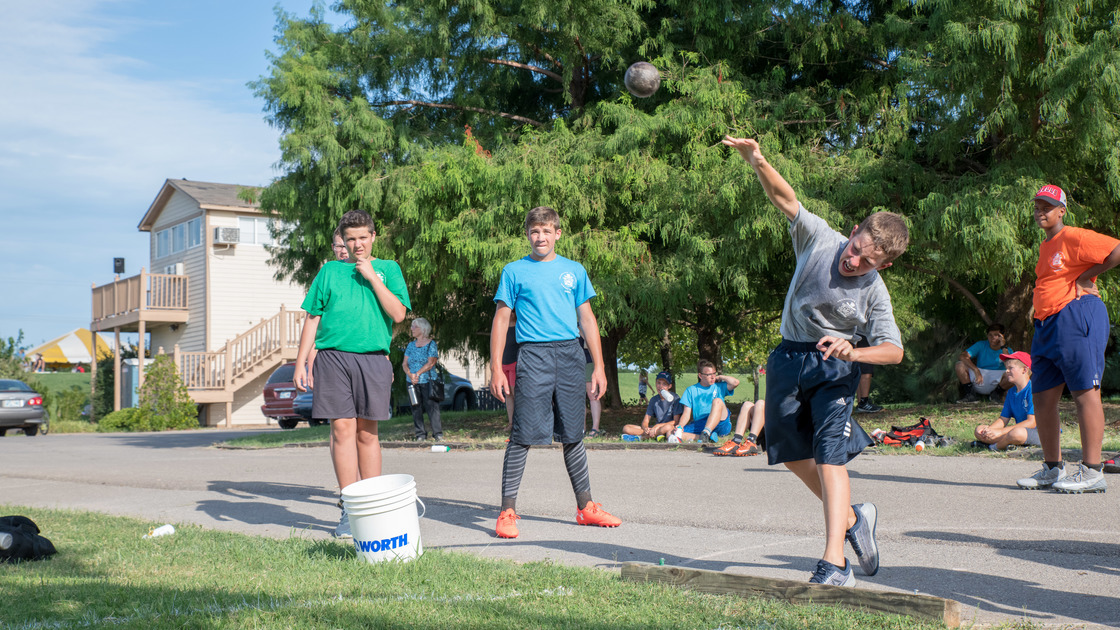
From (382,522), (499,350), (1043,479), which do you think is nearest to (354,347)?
(499,350)

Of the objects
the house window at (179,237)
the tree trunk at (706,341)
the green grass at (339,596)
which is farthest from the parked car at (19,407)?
the green grass at (339,596)

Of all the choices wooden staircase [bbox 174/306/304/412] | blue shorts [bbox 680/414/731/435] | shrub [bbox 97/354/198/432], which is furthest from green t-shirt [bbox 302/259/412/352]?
wooden staircase [bbox 174/306/304/412]

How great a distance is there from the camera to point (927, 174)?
Answer: 13211mm

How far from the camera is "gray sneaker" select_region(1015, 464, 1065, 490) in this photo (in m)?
6.93

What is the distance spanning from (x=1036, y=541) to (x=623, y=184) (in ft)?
31.6

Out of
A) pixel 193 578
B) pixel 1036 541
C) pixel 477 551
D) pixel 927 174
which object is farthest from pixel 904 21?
pixel 193 578

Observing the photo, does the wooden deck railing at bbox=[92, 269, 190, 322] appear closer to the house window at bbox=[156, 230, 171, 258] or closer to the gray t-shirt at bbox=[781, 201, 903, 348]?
the house window at bbox=[156, 230, 171, 258]

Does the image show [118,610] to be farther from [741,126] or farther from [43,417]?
[43,417]

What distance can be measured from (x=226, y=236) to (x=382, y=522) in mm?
31776

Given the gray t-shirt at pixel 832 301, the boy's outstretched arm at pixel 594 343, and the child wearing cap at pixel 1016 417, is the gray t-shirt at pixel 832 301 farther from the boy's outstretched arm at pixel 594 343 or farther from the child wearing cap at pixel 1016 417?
the child wearing cap at pixel 1016 417

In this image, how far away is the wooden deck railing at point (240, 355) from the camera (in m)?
30.5

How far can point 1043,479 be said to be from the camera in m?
7.01

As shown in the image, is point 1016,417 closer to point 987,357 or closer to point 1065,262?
point 1065,262

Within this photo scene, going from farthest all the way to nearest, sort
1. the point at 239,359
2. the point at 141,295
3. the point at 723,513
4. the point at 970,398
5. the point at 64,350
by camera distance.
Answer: the point at 64,350 < the point at 141,295 < the point at 239,359 < the point at 970,398 < the point at 723,513
